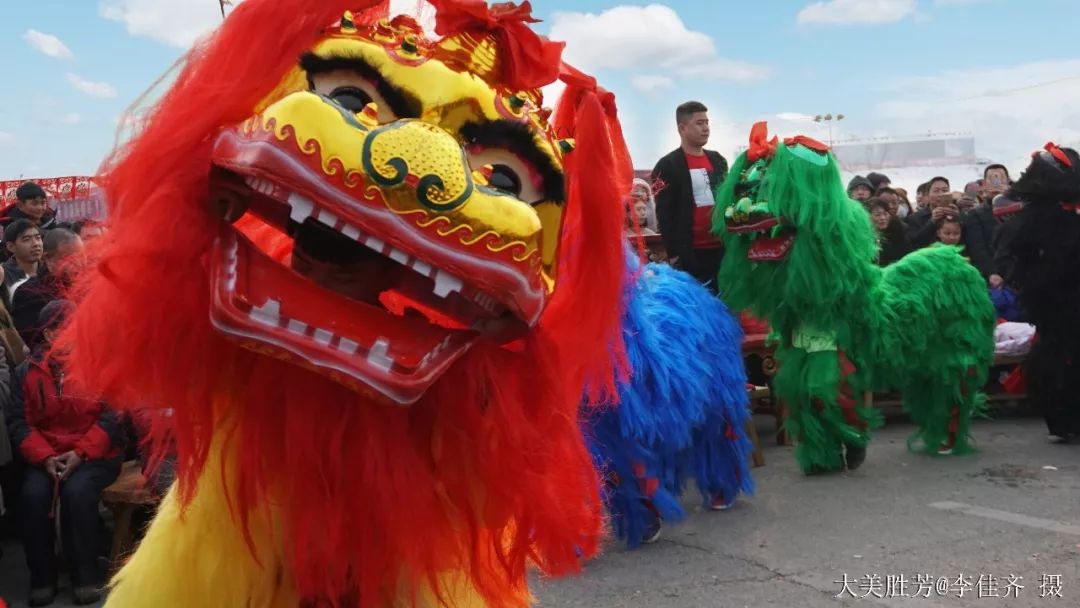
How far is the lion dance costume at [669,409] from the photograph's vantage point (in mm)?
3902

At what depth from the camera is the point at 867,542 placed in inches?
172

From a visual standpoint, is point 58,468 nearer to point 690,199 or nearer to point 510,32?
point 510,32

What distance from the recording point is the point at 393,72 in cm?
152

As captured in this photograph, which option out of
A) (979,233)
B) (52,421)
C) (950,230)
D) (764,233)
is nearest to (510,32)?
(52,421)

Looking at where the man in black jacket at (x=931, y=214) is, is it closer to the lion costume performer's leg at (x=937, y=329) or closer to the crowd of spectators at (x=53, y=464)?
the lion costume performer's leg at (x=937, y=329)

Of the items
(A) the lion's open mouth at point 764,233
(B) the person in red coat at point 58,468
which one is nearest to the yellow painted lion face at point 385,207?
(B) the person in red coat at point 58,468

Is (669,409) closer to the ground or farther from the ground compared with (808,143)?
closer to the ground

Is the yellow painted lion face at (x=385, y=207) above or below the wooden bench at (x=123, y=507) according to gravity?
above

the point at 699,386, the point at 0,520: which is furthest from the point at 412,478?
the point at 0,520

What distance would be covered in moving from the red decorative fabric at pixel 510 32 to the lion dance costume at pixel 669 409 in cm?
204

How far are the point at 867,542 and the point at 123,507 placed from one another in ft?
10.3

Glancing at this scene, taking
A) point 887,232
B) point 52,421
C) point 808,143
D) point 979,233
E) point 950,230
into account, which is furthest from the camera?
point 979,233

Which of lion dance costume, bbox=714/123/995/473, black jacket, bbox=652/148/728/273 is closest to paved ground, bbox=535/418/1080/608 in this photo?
lion dance costume, bbox=714/123/995/473

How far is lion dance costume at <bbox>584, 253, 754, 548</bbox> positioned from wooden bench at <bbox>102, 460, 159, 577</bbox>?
1.88 m
